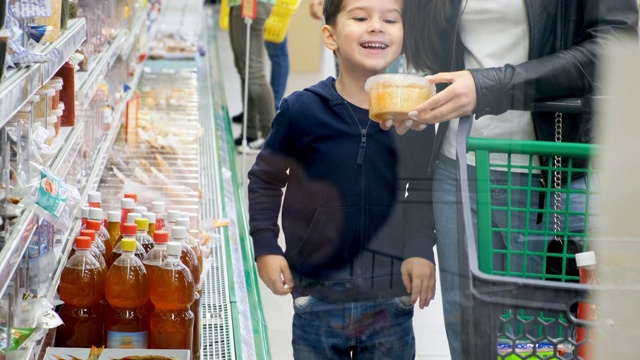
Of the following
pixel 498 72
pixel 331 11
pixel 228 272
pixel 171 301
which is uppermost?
pixel 331 11

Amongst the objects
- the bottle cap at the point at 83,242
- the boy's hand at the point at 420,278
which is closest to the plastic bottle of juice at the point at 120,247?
the bottle cap at the point at 83,242

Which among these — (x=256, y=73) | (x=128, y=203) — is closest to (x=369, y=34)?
(x=128, y=203)

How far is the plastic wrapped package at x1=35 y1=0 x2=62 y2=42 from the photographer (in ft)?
7.75

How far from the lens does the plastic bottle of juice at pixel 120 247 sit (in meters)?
2.62

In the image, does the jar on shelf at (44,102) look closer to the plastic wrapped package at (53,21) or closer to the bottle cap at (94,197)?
the plastic wrapped package at (53,21)

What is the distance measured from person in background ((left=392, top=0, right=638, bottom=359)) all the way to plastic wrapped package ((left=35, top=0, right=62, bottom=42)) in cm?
85

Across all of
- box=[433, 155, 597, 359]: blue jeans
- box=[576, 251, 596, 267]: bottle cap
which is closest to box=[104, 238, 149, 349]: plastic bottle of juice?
box=[433, 155, 597, 359]: blue jeans

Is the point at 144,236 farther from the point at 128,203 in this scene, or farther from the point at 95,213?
the point at 128,203

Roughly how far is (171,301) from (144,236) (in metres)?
0.29

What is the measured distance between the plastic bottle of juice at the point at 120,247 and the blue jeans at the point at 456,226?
82 centimetres

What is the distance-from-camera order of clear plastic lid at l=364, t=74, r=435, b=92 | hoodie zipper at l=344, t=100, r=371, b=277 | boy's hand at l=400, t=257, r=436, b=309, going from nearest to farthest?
clear plastic lid at l=364, t=74, r=435, b=92 → hoodie zipper at l=344, t=100, r=371, b=277 → boy's hand at l=400, t=257, r=436, b=309

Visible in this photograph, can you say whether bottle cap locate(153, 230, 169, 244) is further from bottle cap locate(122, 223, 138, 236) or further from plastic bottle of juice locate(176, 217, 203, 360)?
plastic bottle of juice locate(176, 217, 203, 360)

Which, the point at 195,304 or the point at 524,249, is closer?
the point at 524,249

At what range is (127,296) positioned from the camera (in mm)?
2584
